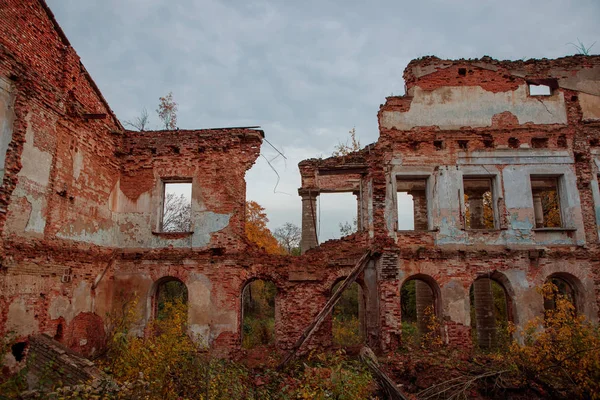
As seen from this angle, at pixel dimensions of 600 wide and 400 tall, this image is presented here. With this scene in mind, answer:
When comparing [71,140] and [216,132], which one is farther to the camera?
[216,132]

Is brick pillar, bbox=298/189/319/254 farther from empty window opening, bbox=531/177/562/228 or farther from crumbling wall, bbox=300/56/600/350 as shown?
empty window opening, bbox=531/177/562/228

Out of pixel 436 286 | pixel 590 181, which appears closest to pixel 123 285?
pixel 436 286

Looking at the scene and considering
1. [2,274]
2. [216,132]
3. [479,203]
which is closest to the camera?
[2,274]

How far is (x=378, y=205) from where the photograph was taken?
43.5 ft

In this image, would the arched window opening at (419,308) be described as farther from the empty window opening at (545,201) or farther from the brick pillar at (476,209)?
the empty window opening at (545,201)

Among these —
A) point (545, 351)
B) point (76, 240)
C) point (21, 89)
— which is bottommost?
point (545, 351)

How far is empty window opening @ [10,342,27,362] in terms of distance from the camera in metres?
9.14

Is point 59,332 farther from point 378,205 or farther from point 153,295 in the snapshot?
point 378,205

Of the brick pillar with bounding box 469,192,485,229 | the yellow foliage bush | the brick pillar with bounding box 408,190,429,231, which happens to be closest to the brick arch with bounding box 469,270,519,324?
the yellow foliage bush

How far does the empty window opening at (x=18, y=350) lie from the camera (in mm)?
9141

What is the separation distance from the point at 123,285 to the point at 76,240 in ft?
7.66

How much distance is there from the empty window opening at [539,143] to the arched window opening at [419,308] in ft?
18.2

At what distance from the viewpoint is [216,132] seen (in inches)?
550

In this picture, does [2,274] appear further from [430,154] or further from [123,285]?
[430,154]
